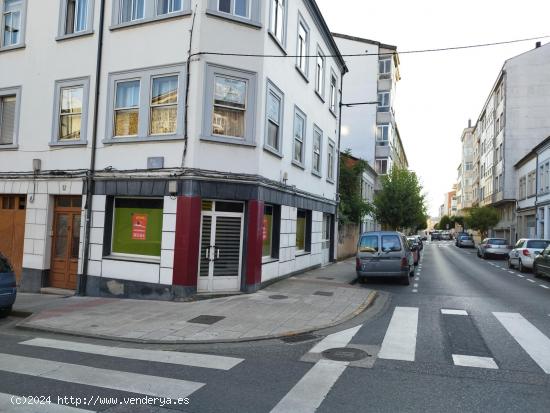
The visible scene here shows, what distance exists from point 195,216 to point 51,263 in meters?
5.12

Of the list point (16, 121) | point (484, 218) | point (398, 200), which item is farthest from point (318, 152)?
point (484, 218)

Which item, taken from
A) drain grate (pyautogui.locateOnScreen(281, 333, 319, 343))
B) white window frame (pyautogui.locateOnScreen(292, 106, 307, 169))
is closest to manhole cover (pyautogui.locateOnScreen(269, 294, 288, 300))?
drain grate (pyautogui.locateOnScreen(281, 333, 319, 343))

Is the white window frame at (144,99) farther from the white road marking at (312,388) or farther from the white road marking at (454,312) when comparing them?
the white road marking at (454,312)

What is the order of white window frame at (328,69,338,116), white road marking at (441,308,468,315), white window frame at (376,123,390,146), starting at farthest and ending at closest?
1. white window frame at (376,123,390,146)
2. white window frame at (328,69,338,116)
3. white road marking at (441,308,468,315)

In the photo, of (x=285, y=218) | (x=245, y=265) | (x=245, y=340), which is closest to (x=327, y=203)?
(x=285, y=218)

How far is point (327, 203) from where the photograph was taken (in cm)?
2036

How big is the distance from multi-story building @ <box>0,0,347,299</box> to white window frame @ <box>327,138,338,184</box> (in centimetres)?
607

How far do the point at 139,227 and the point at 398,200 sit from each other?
28.1 m

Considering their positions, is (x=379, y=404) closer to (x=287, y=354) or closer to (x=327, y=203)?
(x=287, y=354)

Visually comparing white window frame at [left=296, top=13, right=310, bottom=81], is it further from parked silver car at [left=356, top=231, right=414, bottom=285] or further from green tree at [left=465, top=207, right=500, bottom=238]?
green tree at [left=465, top=207, right=500, bottom=238]

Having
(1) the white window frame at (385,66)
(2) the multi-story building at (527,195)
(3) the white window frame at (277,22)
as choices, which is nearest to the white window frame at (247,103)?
(3) the white window frame at (277,22)

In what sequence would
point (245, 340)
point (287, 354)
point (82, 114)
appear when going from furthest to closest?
point (82, 114)
point (245, 340)
point (287, 354)

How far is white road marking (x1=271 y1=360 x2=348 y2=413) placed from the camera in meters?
4.71

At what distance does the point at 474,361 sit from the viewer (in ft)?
21.1
